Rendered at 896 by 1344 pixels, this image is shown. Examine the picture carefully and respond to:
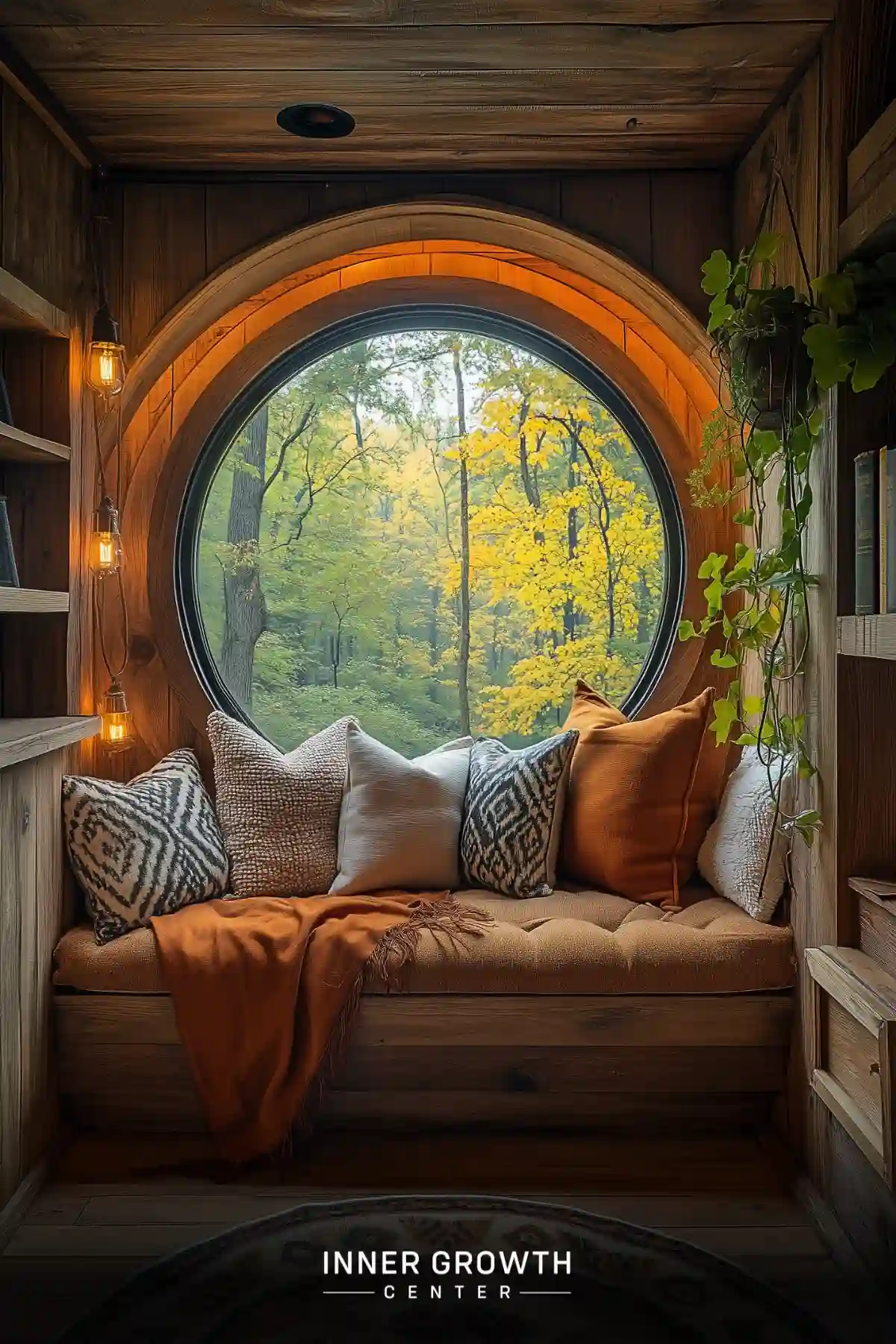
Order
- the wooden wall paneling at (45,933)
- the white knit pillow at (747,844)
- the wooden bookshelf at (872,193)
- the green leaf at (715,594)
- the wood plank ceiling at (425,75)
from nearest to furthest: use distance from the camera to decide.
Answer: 1. the wooden bookshelf at (872,193)
2. the wood plank ceiling at (425,75)
3. the wooden wall paneling at (45,933)
4. the white knit pillow at (747,844)
5. the green leaf at (715,594)

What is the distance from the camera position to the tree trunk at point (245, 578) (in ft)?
12.0

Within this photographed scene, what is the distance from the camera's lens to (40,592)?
8.65 ft

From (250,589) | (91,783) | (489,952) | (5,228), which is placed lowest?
(489,952)

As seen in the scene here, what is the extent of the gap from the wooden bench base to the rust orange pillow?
0.41 meters

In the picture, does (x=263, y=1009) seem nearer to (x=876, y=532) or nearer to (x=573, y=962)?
(x=573, y=962)

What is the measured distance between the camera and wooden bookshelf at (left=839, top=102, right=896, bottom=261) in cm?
201

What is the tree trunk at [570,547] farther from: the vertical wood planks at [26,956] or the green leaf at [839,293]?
the vertical wood planks at [26,956]

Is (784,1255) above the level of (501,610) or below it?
below

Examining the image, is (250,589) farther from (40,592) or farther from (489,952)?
(489,952)

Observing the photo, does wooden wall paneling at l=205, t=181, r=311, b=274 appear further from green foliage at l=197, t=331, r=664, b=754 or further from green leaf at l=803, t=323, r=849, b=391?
green leaf at l=803, t=323, r=849, b=391

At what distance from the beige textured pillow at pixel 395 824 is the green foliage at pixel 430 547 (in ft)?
2.25

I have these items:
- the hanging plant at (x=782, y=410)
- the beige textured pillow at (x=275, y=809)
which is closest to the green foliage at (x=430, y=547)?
the beige textured pillow at (x=275, y=809)

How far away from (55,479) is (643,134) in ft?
5.92

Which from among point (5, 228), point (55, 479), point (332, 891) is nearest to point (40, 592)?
point (55, 479)
